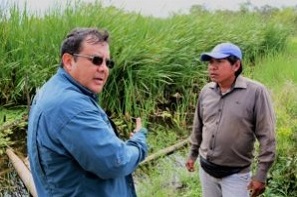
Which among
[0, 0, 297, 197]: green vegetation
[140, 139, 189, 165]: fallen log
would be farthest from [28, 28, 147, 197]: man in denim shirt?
[140, 139, 189, 165]: fallen log

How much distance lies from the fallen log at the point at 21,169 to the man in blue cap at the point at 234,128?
1533 millimetres

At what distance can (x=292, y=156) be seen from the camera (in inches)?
164

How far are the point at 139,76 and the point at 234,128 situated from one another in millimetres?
4040

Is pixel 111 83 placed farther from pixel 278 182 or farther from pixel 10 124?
pixel 278 182

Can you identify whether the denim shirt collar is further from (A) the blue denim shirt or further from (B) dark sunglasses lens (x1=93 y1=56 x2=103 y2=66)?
(B) dark sunglasses lens (x1=93 y1=56 x2=103 y2=66)

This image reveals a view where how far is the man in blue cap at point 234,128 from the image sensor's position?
3174 mm

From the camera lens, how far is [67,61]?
6.93ft

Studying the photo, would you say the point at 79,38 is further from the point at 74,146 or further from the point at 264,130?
the point at 264,130

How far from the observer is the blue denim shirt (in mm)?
1943

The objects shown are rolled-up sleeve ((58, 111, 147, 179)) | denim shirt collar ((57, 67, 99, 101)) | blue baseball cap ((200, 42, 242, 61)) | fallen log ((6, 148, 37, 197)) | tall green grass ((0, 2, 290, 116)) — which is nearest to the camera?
rolled-up sleeve ((58, 111, 147, 179))

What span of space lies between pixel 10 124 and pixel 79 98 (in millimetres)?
3893

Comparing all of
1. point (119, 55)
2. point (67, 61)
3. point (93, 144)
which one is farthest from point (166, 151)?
point (93, 144)

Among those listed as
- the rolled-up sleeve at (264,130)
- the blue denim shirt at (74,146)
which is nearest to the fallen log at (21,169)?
the rolled-up sleeve at (264,130)

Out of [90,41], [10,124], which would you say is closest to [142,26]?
[10,124]
